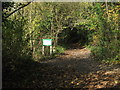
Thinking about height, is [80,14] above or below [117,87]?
above

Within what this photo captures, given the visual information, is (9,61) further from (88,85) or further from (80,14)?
(80,14)

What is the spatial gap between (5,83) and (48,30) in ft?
43.3

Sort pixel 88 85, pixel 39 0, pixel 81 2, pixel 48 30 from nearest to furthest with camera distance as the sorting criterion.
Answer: pixel 88 85
pixel 39 0
pixel 48 30
pixel 81 2

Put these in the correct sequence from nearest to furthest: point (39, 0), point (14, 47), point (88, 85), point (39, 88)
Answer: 1. point (39, 88)
2. point (88, 85)
3. point (14, 47)
4. point (39, 0)

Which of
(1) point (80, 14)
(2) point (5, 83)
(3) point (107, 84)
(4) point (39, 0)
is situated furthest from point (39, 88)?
(1) point (80, 14)

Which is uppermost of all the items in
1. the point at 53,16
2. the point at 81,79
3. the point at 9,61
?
the point at 53,16

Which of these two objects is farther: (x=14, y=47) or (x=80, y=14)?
(x=80, y=14)

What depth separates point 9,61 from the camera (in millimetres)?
5992

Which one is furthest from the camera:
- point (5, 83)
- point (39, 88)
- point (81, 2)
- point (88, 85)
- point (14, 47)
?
point (81, 2)

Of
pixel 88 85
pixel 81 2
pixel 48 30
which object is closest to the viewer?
pixel 88 85

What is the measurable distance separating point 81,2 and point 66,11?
283cm

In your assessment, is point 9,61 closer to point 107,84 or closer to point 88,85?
point 88,85

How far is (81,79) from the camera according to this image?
699 cm

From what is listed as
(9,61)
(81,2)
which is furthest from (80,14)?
(9,61)
